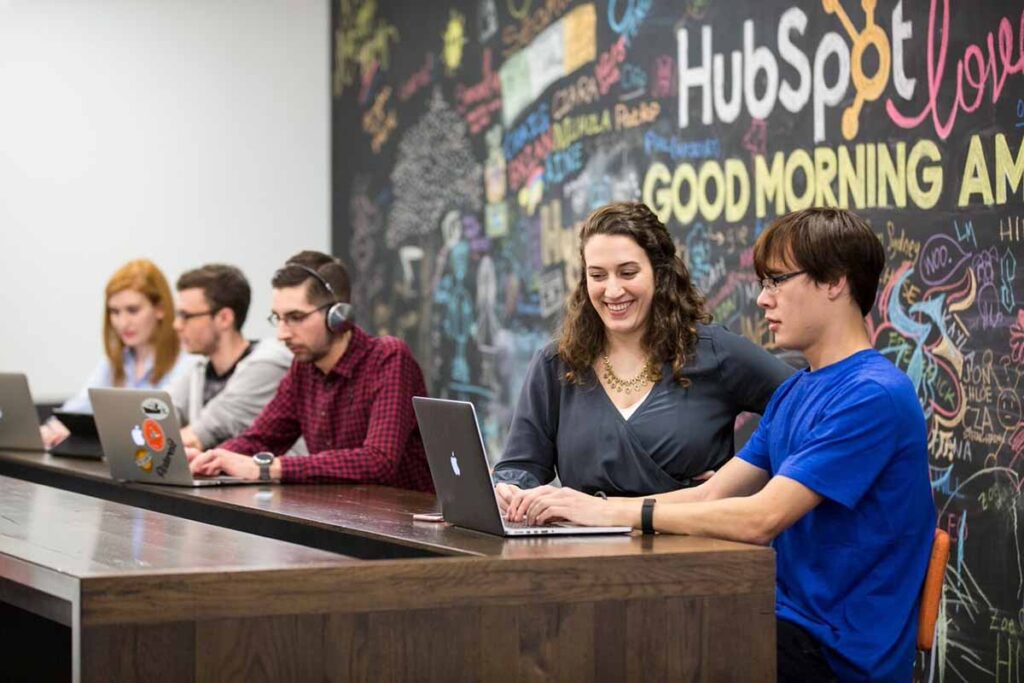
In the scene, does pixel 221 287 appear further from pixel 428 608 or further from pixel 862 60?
pixel 428 608

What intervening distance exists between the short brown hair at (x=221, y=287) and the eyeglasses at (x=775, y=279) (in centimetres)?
268

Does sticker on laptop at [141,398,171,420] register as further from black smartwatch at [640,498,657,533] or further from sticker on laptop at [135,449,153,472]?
black smartwatch at [640,498,657,533]

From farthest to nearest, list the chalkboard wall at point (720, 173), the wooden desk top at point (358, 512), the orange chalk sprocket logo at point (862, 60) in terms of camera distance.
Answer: the orange chalk sprocket logo at point (862, 60), the chalkboard wall at point (720, 173), the wooden desk top at point (358, 512)

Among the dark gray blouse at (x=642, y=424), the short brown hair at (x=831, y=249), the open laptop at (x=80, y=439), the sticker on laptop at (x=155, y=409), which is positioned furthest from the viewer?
the open laptop at (x=80, y=439)

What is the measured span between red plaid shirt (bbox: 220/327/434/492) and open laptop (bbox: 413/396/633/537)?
108 cm

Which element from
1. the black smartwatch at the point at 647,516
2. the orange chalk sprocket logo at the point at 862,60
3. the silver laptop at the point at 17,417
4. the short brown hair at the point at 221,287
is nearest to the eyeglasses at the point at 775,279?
the black smartwatch at the point at 647,516

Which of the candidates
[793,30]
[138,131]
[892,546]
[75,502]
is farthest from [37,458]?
[138,131]

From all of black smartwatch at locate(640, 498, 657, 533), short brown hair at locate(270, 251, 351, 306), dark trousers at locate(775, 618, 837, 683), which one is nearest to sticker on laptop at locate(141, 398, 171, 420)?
short brown hair at locate(270, 251, 351, 306)

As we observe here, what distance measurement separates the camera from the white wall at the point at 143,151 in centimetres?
770

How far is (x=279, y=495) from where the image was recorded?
3705 millimetres

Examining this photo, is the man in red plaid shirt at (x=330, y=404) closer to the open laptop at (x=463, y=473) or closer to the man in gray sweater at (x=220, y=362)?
the man in gray sweater at (x=220, y=362)

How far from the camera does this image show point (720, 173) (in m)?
4.98

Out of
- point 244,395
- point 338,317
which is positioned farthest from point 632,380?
point 244,395

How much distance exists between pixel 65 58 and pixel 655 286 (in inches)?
203
